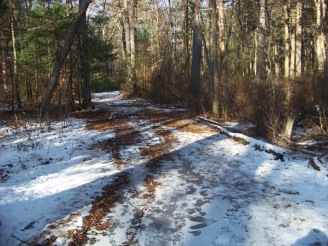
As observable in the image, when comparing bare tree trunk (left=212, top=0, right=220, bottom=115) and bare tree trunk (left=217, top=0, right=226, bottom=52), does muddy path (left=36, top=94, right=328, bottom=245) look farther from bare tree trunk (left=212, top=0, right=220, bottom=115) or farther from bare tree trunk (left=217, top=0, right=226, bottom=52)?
bare tree trunk (left=217, top=0, right=226, bottom=52)

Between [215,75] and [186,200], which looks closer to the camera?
[186,200]

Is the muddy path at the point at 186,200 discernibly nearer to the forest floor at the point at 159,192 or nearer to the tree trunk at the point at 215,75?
the forest floor at the point at 159,192

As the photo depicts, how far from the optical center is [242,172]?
6469 millimetres

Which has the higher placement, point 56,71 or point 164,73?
point 56,71

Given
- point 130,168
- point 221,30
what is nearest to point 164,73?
point 221,30

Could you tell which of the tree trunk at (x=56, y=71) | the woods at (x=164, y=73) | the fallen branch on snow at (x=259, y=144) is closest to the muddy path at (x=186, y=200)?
the fallen branch on snow at (x=259, y=144)

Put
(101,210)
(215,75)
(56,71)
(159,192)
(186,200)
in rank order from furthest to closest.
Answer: (56,71) < (215,75) < (159,192) < (186,200) < (101,210)

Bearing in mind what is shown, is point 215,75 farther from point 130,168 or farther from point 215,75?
point 130,168

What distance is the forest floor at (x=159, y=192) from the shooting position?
163 inches

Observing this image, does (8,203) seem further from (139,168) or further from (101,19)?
(101,19)

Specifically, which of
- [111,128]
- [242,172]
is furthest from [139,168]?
[111,128]

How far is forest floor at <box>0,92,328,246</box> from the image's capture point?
4.13 metres

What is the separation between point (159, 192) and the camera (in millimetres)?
5430

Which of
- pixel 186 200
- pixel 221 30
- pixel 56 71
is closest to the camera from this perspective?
pixel 186 200
